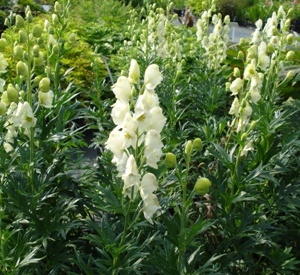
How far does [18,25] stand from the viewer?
2.48 m

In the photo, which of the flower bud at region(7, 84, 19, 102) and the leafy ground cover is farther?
the flower bud at region(7, 84, 19, 102)

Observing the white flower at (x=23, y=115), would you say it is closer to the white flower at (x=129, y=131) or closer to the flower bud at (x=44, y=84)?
the flower bud at (x=44, y=84)

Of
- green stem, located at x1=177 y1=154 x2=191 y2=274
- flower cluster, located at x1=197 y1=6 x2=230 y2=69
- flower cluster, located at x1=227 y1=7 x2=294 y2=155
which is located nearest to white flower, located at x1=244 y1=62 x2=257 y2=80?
flower cluster, located at x1=227 y1=7 x2=294 y2=155

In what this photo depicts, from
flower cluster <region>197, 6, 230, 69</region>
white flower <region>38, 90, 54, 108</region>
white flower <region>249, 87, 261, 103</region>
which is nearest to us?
white flower <region>38, 90, 54, 108</region>

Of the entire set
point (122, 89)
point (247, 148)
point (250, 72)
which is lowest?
point (247, 148)

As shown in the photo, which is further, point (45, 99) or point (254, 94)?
point (254, 94)

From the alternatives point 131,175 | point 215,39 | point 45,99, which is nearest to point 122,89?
point 131,175

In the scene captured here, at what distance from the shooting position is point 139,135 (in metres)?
1.93

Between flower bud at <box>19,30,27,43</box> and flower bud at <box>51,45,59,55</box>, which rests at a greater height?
flower bud at <box>19,30,27,43</box>

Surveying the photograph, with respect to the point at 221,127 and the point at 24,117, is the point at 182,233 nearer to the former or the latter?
the point at 24,117

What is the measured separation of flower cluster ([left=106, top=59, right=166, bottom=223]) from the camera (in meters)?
1.91

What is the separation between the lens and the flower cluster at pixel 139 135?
1905 millimetres

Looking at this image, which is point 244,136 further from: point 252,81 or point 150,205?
point 150,205

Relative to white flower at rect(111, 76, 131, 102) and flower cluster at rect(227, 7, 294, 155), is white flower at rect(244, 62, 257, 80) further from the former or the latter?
white flower at rect(111, 76, 131, 102)
